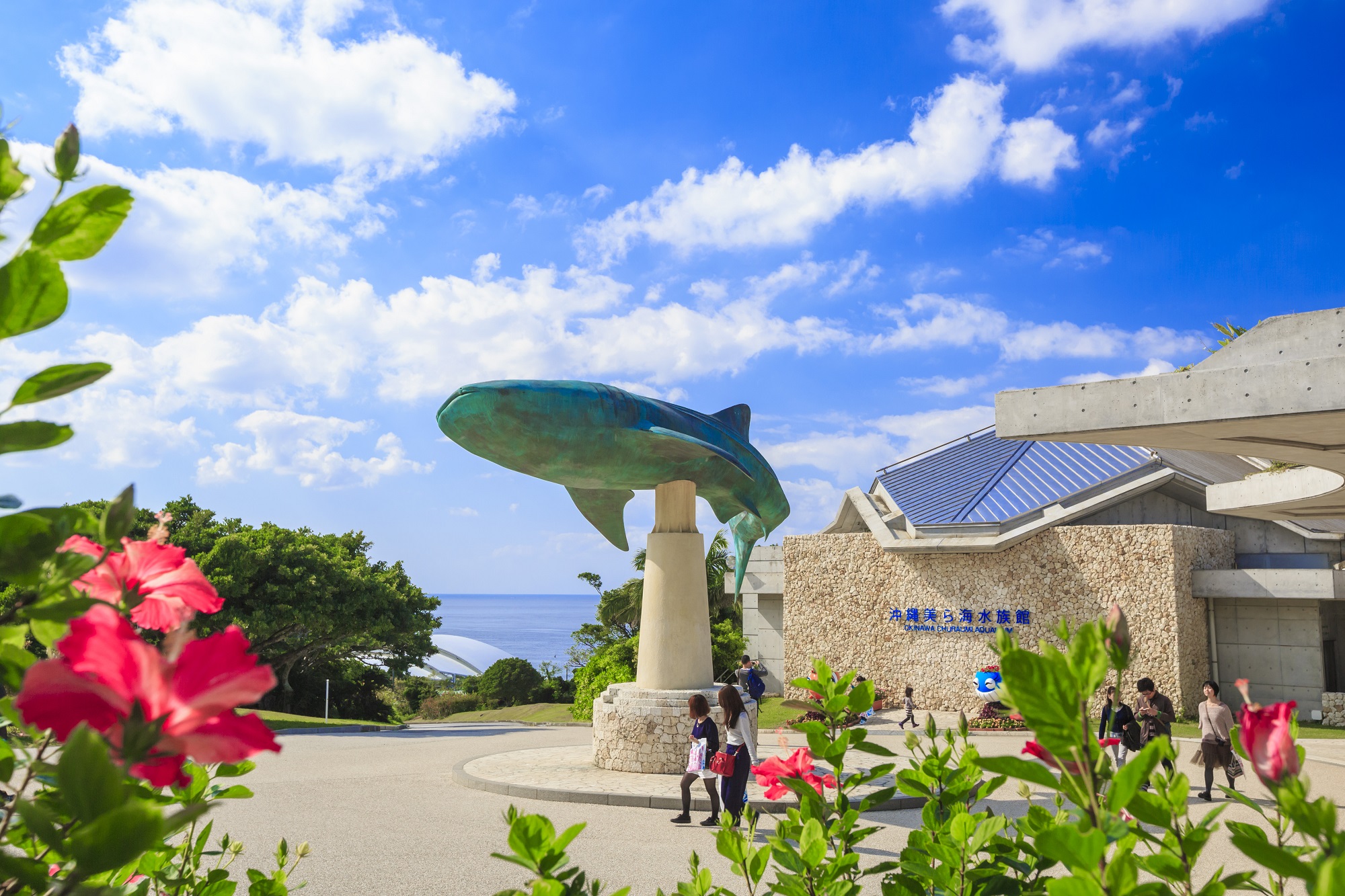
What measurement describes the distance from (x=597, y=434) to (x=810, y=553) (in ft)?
44.6

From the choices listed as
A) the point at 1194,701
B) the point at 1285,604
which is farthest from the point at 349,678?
the point at 1285,604

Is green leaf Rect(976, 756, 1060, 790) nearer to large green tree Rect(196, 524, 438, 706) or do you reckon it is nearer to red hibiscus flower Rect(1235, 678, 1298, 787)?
red hibiscus flower Rect(1235, 678, 1298, 787)

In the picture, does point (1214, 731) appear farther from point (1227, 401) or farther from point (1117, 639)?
point (1117, 639)

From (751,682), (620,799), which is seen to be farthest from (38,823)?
(751,682)

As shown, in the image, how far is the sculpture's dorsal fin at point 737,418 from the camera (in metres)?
13.4

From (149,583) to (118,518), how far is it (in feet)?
1.09

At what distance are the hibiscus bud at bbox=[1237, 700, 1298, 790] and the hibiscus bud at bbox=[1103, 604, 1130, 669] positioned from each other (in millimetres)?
161

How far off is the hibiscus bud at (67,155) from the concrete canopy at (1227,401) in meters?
8.19

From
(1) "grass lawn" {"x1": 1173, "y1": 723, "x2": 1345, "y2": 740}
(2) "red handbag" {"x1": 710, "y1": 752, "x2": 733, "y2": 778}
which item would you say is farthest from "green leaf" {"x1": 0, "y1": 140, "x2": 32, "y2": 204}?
(1) "grass lawn" {"x1": 1173, "y1": 723, "x2": 1345, "y2": 740}

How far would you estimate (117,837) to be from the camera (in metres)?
0.80

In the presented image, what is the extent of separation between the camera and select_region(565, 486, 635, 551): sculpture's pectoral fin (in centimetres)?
1338

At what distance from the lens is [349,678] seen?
27547 mm

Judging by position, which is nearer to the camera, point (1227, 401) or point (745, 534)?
Result: point (1227, 401)

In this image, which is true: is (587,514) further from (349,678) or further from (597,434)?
(349,678)
